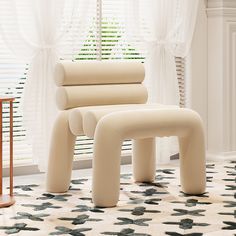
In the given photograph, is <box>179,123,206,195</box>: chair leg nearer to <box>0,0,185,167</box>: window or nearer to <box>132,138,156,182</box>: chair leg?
<box>132,138,156,182</box>: chair leg

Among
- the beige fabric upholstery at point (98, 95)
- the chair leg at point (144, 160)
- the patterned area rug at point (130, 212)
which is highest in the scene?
the beige fabric upholstery at point (98, 95)

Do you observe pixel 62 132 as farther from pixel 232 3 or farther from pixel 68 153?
pixel 232 3

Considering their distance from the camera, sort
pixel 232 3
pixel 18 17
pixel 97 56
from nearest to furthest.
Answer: pixel 18 17
pixel 97 56
pixel 232 3

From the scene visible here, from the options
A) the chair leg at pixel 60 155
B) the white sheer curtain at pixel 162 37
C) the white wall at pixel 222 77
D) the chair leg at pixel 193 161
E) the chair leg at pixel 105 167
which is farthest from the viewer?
the white wall at pixel 222 77

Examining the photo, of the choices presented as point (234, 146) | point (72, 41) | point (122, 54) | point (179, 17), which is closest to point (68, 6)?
point (72, 41)

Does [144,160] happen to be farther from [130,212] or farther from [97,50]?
[97,50]

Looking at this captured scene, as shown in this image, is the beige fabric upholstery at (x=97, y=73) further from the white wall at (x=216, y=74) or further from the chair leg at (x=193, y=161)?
the white wall at (x=216, y=74)

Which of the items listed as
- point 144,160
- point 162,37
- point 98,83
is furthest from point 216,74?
point 98,83

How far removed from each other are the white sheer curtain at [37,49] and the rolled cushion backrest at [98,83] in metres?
0.36

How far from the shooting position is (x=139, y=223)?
2.91 metres

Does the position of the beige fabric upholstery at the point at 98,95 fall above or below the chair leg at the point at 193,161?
above

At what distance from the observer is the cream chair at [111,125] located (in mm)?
3223

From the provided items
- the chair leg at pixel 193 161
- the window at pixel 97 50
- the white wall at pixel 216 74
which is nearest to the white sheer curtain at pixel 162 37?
the window at pixel 97 50

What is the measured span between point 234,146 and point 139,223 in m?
2.15
